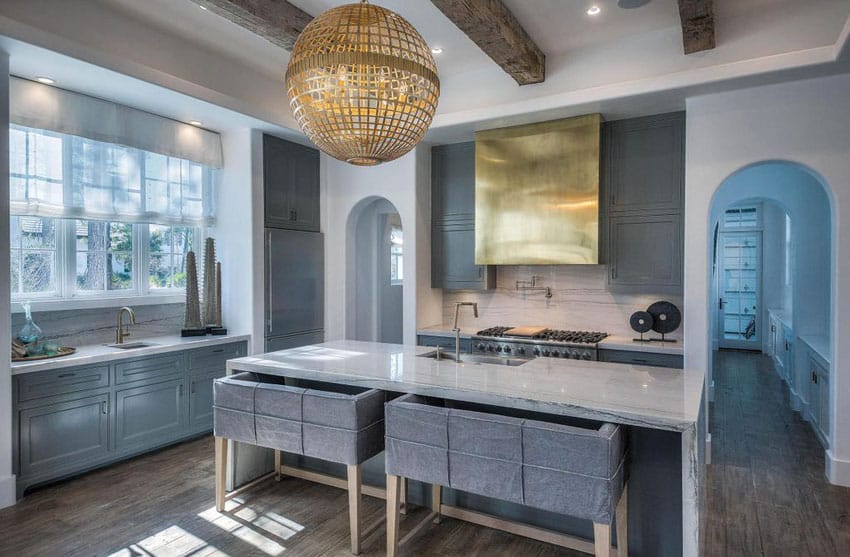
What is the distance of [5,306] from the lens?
297cm

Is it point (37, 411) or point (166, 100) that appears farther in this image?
point (166, 100)

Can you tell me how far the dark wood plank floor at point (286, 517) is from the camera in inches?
102

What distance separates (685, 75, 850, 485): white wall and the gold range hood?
2.43ft

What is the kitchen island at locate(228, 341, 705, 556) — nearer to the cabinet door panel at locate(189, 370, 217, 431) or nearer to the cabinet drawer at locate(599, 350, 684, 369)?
the cabinet drawer at locate(599, 350, 684, 369)

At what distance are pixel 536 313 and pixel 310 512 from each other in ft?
9.34

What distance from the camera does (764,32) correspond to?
3.34 meters

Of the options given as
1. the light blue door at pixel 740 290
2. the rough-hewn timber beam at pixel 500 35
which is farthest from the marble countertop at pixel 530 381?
the light blue door at pixel 740 290

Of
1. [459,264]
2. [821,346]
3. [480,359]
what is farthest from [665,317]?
[459,264]

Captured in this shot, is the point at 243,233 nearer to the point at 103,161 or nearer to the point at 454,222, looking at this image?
the point at 103,161

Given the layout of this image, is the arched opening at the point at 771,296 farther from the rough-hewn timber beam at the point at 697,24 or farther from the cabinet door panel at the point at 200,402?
the cabinet door panel at the point at 200,402

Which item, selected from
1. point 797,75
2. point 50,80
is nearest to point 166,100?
point 50,80

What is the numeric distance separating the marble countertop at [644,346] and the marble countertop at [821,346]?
95cm

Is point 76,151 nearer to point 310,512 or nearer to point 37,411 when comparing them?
point 37,411

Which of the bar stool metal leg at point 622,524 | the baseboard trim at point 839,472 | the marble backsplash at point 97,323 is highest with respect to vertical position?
the marble backsplash at point 97,323
